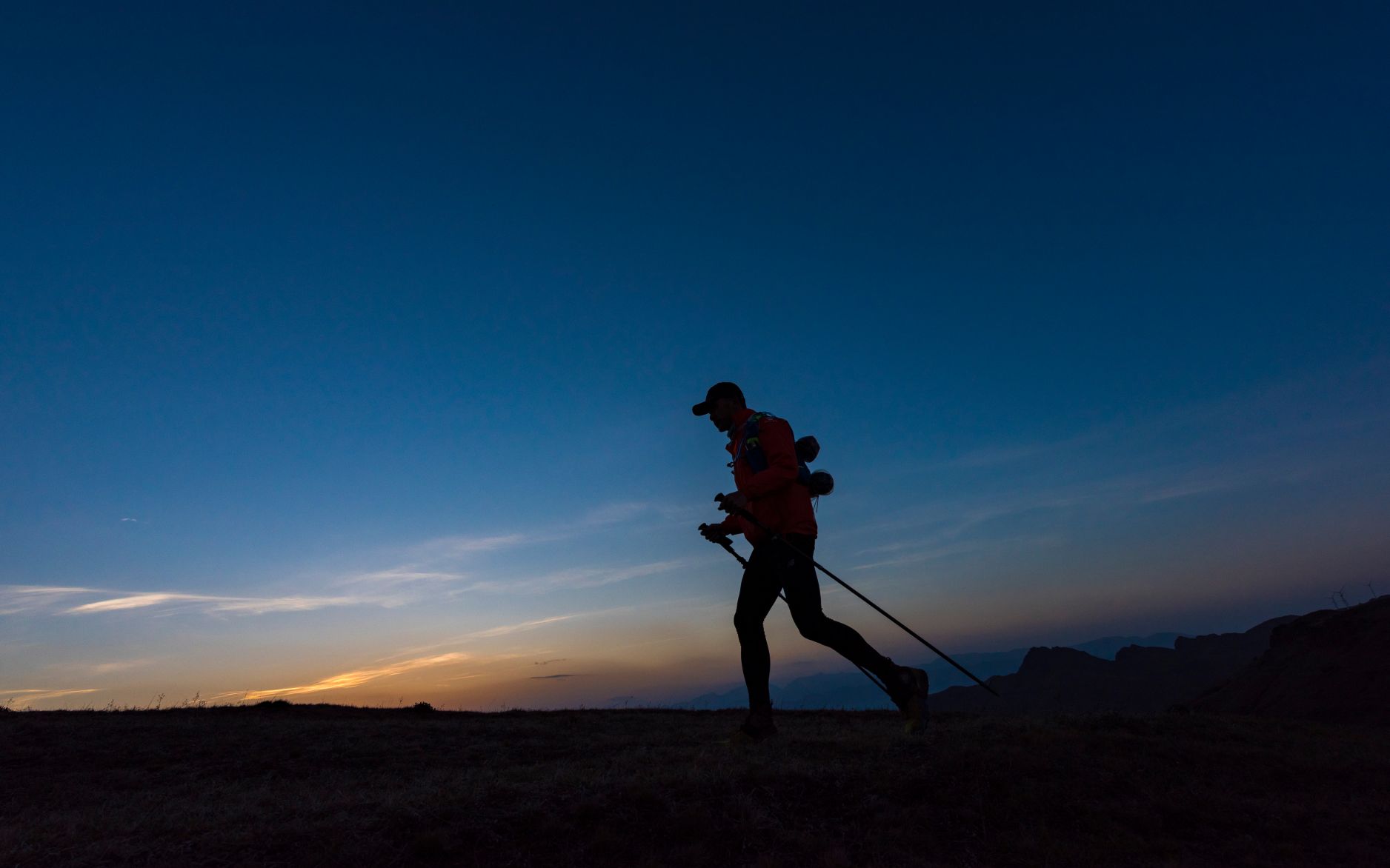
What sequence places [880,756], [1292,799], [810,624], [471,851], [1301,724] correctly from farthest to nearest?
1. [1301,724]
2. [810,624]
3. [880,756]
4. [1292,799]
5. [471,851]

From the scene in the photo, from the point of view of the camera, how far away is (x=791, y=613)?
6555mm

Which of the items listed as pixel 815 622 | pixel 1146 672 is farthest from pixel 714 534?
pixel 1146 672

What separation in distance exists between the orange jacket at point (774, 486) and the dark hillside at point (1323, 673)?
34.5ft

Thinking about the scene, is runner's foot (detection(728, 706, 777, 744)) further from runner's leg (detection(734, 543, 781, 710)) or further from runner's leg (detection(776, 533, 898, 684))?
runner's leg (detection(776, 533, 898, 684))

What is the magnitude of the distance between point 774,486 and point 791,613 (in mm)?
1188

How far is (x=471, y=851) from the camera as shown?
3.87 meters

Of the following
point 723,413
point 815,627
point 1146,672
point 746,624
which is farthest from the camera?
point 1146,672

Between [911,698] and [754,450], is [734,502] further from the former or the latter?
[911,698]

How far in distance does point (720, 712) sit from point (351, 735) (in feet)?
20.3

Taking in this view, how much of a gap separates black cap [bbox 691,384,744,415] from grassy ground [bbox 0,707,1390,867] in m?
3.19

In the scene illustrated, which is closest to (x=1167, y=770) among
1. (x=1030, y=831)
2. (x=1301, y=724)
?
(x=1030, y=831)

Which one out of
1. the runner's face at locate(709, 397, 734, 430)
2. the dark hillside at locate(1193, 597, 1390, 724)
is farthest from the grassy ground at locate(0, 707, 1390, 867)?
the dark hillside at locate(1193, 597, 1390, 724)

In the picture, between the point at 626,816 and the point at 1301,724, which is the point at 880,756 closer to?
the point at 626,816

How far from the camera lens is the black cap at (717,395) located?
7.23 metres
